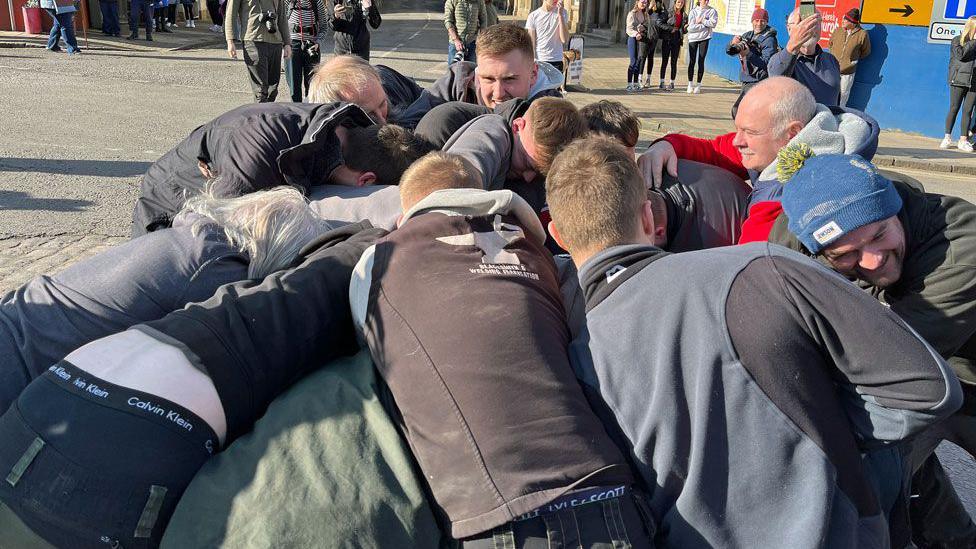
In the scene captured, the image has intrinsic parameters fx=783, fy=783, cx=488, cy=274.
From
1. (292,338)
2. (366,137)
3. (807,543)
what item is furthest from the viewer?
(366,137)

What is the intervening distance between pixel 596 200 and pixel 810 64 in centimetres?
693

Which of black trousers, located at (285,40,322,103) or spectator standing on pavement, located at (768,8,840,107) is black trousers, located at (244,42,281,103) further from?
spectator standing on pavement, located at (768,8,840,107)

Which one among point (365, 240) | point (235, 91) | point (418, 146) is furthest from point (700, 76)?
point (365, 240)

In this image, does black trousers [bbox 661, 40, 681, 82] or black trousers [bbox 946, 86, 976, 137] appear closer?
black trousers [bbox 946, 86, 976, 137]

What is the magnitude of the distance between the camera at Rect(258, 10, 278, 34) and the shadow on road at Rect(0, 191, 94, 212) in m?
3.23

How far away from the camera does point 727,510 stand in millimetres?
1795

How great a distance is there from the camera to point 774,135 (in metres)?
3.21

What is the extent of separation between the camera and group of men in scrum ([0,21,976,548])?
174 cm

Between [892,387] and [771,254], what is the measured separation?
1.29 ft

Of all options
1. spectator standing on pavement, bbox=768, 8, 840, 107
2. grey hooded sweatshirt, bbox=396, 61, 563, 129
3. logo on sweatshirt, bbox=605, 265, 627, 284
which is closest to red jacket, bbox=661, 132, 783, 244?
grey hooded sweatshirt, bbox=396, 61, 563, 129

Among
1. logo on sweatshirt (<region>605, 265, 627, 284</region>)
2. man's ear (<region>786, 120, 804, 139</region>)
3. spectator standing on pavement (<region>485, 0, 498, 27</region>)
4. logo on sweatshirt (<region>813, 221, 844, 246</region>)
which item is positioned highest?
spectator standing on pavement (<region>485, 0, 498, 27</region>)

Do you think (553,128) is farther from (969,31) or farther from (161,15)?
(161,15)

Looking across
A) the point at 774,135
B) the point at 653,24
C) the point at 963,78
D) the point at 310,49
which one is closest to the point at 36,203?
the point at 310,49

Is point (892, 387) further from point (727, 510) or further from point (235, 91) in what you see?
point (235, 91)
